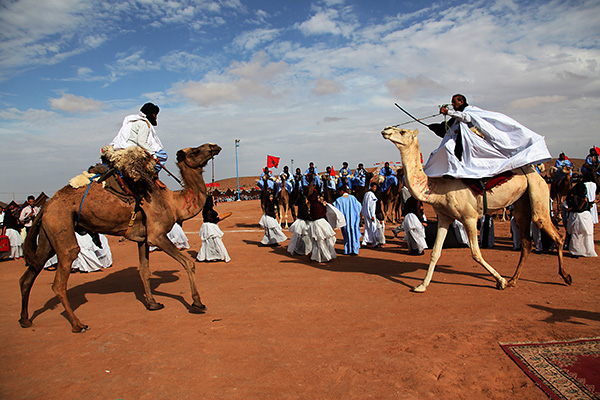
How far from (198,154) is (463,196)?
4809mm

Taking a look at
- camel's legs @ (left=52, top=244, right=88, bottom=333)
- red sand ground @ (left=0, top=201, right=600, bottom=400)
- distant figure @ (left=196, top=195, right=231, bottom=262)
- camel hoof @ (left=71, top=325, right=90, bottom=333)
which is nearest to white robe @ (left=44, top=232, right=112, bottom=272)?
red sand ground @ (left=0, top=201, right=600, bottom=400)

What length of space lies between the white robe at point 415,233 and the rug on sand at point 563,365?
6.51 m

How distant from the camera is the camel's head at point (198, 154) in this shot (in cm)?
658

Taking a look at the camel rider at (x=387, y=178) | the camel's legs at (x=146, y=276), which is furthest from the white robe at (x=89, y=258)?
the camel rider at (x=387, y=178)

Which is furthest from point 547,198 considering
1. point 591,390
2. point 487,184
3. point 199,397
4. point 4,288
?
point 4,288

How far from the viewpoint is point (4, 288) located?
8742 millimetres

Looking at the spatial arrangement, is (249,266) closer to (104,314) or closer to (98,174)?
(104,314)

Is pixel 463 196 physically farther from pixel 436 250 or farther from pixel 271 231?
pixel 271 231

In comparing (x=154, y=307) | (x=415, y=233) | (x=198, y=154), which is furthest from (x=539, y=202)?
(x=154, y=307)

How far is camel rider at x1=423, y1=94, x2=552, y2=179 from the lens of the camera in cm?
680

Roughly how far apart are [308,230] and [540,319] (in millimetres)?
6718

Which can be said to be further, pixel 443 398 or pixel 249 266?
pixel 249 266

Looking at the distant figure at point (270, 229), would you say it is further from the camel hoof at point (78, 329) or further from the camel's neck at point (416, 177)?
the camel hoof at point (78, 329)

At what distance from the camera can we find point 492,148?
6984 mm
